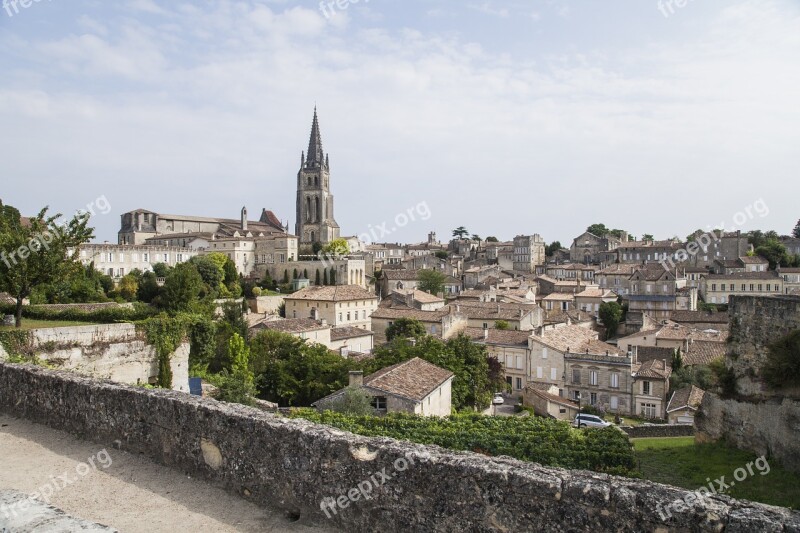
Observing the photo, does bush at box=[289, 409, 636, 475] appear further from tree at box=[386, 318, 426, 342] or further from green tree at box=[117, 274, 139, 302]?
green tree at box=[117, 274, 139, 302]

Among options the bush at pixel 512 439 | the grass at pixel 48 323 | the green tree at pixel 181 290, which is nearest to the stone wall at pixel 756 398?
the bush at pixel 512 439

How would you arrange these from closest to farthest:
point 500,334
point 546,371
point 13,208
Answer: point 546,371 → point 500,334 → point 13,208

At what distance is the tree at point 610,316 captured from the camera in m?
62.8

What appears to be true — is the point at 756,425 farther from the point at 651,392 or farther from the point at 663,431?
the point at 651,392

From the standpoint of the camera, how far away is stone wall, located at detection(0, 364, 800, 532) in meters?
4.39

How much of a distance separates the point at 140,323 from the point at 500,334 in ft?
101

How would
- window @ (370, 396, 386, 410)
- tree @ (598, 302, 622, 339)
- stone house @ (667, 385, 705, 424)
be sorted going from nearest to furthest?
window @ (370, 396, 386, 410)
stone house @ (667, 385, 705, 424)
tree @ (598, 302, 622, 339)

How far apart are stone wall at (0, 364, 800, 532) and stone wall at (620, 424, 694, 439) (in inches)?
862

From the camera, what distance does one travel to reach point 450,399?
91.6 feet

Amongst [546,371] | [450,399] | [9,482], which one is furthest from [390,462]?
[546,371]

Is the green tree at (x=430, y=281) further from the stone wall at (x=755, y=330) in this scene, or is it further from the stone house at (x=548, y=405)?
the stone wall at (x=755, y=330)

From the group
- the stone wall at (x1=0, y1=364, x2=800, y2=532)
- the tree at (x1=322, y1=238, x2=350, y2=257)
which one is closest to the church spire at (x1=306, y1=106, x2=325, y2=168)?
the tree at (x1=322, y1=238, x2=350, y2=257)

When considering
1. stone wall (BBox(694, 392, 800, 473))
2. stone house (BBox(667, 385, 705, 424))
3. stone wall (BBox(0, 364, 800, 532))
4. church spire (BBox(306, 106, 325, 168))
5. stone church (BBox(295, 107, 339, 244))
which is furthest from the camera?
church spire (BBox(306, 106, 325, 168))

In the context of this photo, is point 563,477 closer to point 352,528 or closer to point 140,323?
point 352,528
